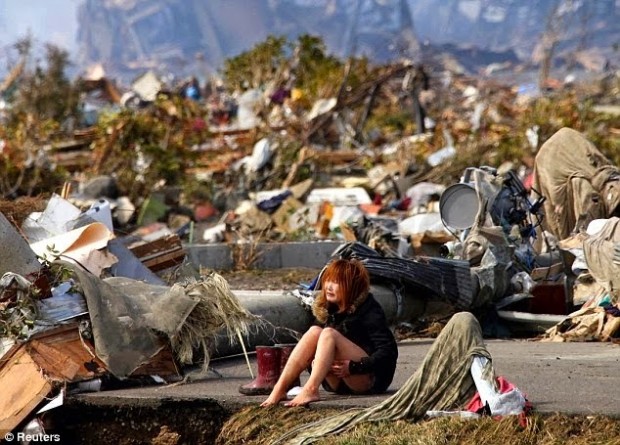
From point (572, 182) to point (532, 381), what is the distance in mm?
6203

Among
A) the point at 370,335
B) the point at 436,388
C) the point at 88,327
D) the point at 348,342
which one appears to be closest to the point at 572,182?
the point at 88,327

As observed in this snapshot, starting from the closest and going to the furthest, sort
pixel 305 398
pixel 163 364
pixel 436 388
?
1. pixel 436 388
2. pixel 305 398
3. pixel 163 364

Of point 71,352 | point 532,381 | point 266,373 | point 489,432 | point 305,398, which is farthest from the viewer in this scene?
point 71,352

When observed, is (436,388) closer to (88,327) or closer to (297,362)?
(297,362)

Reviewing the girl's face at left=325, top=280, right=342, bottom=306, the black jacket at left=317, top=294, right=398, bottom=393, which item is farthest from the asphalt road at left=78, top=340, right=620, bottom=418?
the girl's face at left=325, top=280, right=342, bottom=306

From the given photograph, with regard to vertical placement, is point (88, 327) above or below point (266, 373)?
above

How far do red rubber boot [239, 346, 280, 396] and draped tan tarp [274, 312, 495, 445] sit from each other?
0.80m

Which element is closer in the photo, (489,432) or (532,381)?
(489,432)

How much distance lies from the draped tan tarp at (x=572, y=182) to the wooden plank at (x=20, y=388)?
6600 millimetres

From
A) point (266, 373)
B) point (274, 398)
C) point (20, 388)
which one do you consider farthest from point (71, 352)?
point (274, 398)

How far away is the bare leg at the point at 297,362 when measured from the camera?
22.3 feet

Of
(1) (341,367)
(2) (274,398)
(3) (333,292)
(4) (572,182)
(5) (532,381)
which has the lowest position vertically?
(5) (532,381)

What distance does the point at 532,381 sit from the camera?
24.1ft

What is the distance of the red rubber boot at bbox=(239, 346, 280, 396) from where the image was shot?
717 centimetres
